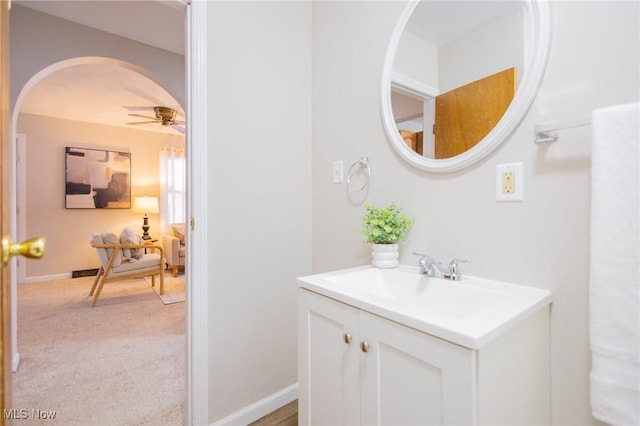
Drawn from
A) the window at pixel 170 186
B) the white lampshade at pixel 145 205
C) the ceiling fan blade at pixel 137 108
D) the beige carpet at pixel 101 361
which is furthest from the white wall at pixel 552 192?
the window at pixel 170 186

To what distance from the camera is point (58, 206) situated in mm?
4602

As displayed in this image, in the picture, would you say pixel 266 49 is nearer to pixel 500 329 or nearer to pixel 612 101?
pixel 612 101

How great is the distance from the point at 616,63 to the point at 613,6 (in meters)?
0.16

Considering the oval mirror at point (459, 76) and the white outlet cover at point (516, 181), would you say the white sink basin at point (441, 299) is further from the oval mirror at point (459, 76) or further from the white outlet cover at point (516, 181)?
the oval mirror at point (459, 76)

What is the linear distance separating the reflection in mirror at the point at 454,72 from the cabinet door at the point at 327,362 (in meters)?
0.75

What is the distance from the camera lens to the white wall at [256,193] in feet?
4.74

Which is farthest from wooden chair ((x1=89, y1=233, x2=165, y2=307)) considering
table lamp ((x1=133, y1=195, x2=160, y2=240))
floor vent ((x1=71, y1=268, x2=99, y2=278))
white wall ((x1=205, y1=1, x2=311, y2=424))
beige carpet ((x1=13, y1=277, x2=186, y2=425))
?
white wall ((x1=205, y1=1, x2=311, y2=424))

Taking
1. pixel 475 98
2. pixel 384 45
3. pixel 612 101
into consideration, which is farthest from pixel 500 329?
pixel 384 45

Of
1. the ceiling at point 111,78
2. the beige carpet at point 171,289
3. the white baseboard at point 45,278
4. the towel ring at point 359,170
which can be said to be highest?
the ceiling at point 111,78

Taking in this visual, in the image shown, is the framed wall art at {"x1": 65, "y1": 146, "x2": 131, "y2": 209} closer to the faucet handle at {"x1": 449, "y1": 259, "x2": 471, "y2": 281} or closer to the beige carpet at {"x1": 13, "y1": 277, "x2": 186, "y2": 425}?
the beige carpet at {"x1": 13, "y1": 277, "x2": 186, "y2": 425}

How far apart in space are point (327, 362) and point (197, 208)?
0.87 meters

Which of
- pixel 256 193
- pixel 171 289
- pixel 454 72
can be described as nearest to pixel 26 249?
pixel 256 193

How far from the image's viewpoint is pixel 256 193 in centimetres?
158

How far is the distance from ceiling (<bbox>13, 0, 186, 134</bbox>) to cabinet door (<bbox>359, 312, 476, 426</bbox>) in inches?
63.7
